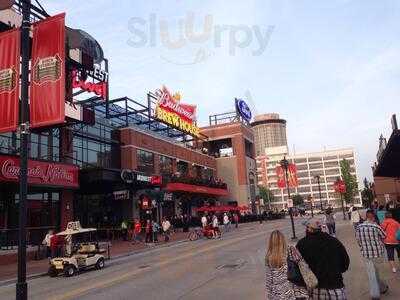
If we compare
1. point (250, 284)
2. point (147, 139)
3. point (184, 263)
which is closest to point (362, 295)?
point (250, 284)

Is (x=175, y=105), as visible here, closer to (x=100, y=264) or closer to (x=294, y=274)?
(x=100, y=264)

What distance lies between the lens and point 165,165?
5472 cm

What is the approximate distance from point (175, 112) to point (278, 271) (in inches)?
2042

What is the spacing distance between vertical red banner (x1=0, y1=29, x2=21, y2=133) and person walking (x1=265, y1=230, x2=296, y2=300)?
6.69 metres

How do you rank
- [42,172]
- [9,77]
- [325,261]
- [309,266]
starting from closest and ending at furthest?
[325,261] < [309,266] < [9,77] < [42,172]

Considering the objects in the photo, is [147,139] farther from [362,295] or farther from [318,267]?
[318,267]

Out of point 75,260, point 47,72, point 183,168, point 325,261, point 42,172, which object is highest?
point 183,168

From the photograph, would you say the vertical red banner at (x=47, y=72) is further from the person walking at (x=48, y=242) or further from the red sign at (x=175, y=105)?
the red sign at (x=175, y=105)

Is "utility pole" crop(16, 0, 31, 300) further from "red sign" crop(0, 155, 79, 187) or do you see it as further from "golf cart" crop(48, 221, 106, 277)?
"red sign" crop(0, 155, 79, 187)

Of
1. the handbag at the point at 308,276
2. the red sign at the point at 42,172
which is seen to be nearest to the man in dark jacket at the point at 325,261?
the handbag at the point at 308,276

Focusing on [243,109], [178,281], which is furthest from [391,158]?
[243,109]

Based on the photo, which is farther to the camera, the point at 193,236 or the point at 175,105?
the point at 175,105

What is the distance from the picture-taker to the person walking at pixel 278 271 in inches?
274

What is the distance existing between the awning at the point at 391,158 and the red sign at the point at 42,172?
64.3 ft
